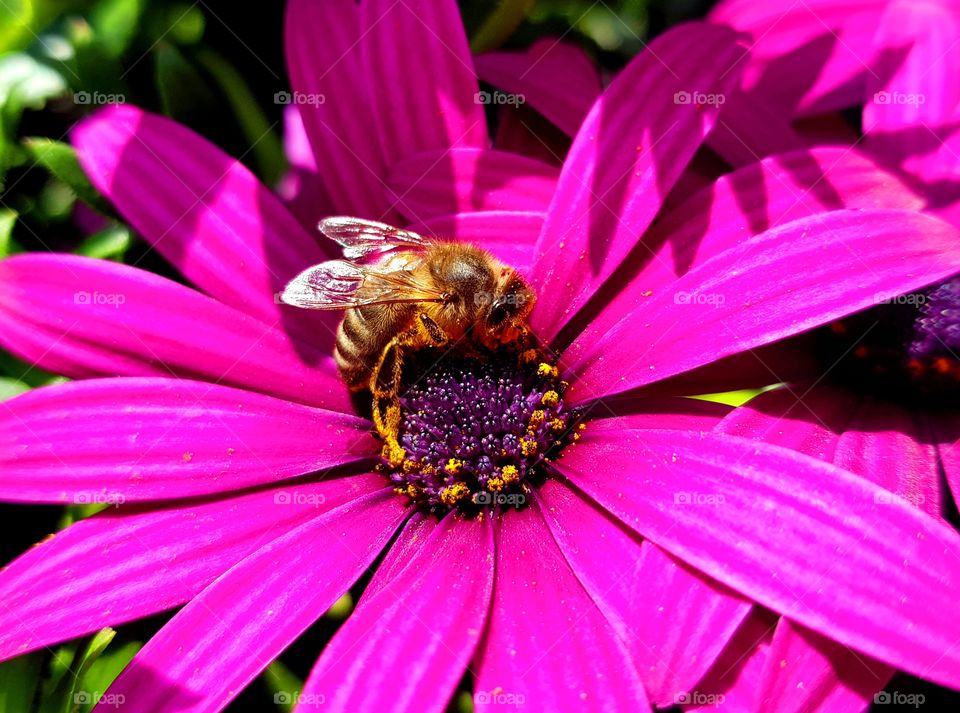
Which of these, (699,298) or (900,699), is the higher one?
(699,298)

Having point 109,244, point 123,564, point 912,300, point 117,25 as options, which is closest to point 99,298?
point 109,244

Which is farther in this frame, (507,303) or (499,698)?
(507,303)

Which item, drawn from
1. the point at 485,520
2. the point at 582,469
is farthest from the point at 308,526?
the point at 582,469

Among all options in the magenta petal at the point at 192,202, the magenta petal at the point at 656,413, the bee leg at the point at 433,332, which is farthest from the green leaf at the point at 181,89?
the magenta petal at the point at 656,413

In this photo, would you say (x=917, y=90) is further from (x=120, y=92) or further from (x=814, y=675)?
(x=120, y=92)

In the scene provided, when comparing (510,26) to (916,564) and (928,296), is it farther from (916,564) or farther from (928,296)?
(916,564)

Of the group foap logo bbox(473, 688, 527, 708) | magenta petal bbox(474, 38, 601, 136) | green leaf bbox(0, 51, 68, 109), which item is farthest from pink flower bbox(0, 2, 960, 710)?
green leaf bbox(0, 51, 68, 109)
